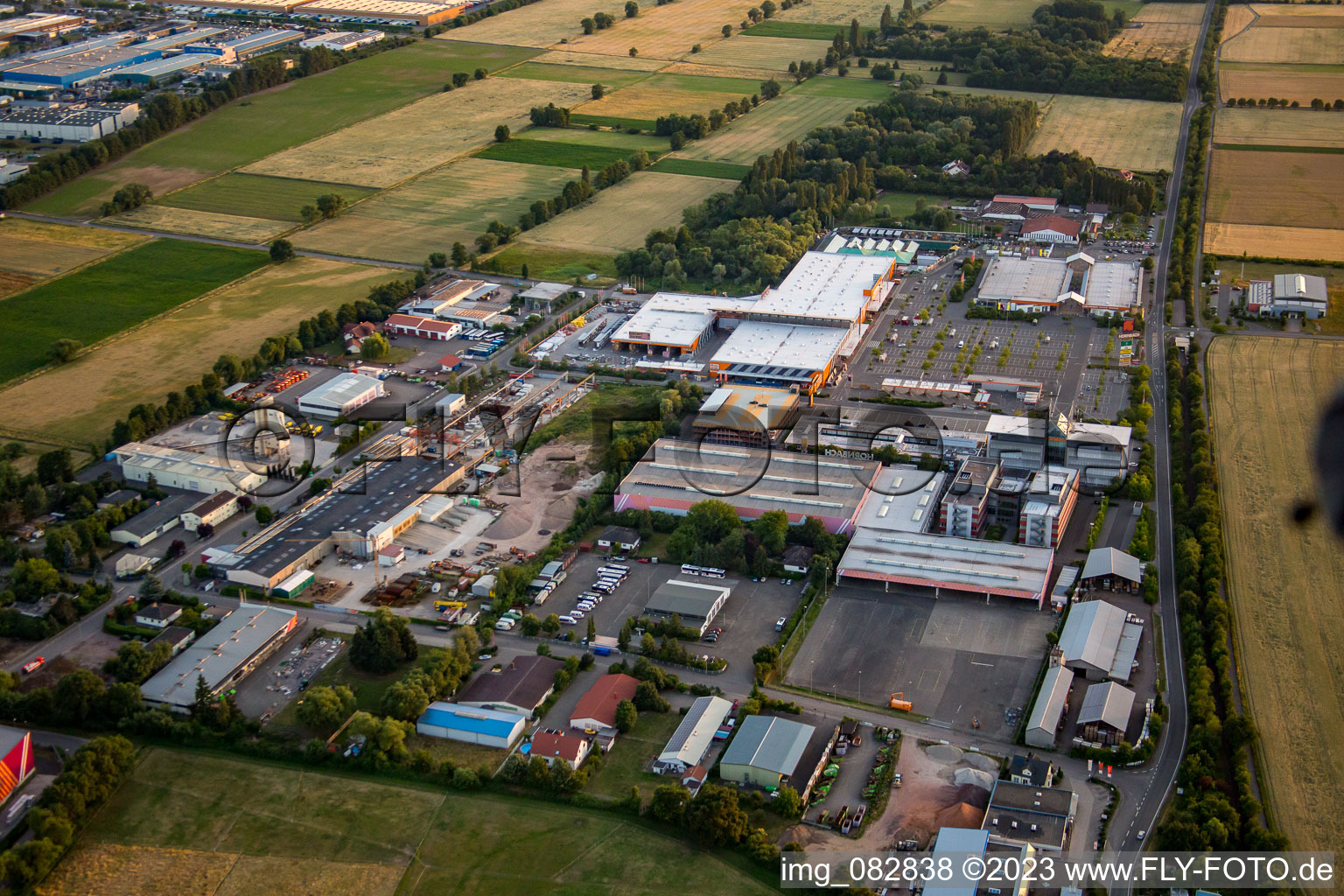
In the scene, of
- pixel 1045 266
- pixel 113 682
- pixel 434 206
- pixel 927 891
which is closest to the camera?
pixel 927 891

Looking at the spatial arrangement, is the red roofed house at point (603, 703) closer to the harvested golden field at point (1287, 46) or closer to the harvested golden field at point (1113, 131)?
the harvested golden field at point (1113, 131)

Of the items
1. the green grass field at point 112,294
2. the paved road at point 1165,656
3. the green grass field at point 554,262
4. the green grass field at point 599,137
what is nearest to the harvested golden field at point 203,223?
the green grass field at point 112,294

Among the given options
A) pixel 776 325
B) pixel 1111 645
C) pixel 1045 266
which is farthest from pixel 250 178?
pixel 1111 645

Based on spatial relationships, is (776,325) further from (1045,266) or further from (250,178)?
(250,178)

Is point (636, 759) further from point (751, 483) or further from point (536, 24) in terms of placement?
point (536, 24)

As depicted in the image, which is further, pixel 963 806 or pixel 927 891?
pixel 963 806

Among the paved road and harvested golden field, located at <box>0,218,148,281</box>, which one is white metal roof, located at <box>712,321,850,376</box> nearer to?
the paved road

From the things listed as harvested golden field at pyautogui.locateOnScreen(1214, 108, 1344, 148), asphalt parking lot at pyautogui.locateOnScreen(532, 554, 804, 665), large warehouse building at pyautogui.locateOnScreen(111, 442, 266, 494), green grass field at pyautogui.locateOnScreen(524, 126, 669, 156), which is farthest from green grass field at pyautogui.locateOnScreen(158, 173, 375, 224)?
harvested golden field at pyautogui.locateOnScreen(1214, 108, 1344, 148)
